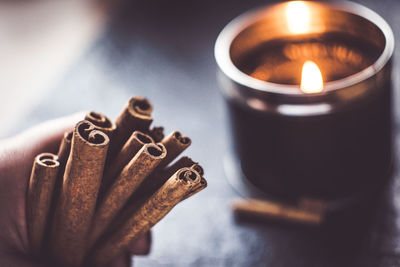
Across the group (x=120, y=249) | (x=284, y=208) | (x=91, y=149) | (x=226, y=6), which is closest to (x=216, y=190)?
(x=284, y=208)

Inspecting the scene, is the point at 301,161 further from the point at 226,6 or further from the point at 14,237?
the point at 226,6

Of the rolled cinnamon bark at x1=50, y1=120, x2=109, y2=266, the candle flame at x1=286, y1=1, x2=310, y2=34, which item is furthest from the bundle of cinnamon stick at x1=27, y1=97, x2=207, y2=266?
the candle flame at x1=286, y1=1, x2=310, y2=34

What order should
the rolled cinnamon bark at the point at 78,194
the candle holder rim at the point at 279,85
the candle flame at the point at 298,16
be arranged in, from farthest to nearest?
the candle flame at the point at 298,16 → the candle holder rim at the point at 279,85 → the rolled cinnamon bark at the point at 78,194

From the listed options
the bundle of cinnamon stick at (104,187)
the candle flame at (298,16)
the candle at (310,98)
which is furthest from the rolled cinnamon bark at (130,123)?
the candle flame at (298,16)

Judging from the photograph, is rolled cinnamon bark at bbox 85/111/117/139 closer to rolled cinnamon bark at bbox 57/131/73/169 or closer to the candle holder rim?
rolled cinnamon bark at bbox 57/131/73/169

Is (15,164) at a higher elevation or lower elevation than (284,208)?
higher

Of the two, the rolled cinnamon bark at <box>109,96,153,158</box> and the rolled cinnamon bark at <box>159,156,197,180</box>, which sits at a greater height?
the rolled cinnamon bark at <box>109,96,153,158</box>

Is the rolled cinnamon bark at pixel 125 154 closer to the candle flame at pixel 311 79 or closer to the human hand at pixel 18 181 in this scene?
the human hand at pixel 18 181
